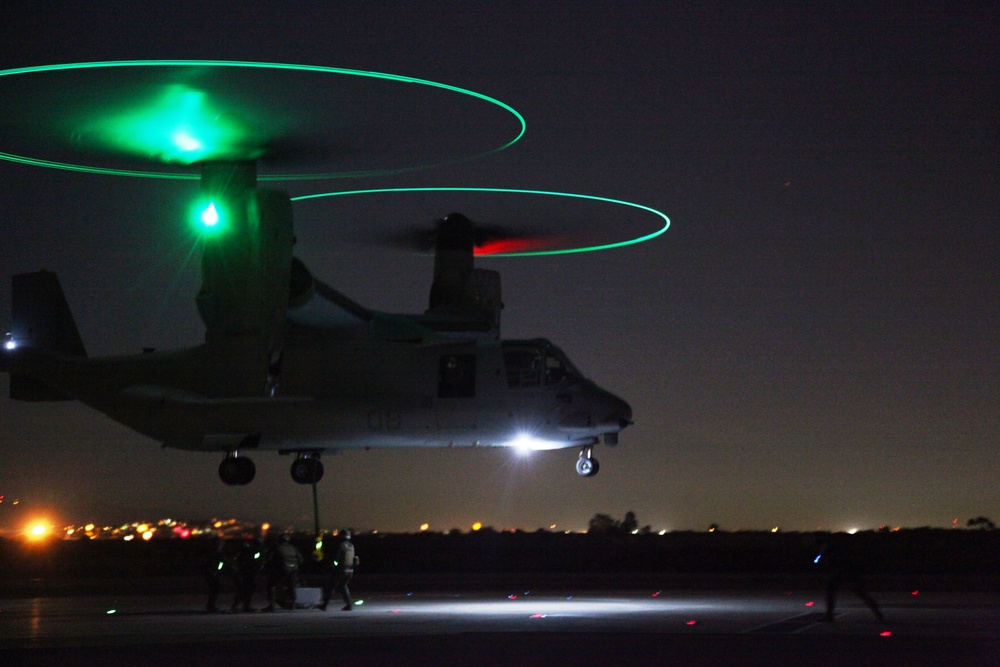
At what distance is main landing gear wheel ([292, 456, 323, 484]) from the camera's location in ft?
111

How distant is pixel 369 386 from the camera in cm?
3169

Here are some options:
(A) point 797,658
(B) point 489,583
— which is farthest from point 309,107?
(B) point 489,583

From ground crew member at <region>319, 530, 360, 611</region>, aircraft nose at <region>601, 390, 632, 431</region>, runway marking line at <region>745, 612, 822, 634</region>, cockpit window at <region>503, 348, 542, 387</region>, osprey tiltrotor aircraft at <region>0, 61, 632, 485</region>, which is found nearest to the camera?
runway marking line at <region>745, 612, 822, 634</region>

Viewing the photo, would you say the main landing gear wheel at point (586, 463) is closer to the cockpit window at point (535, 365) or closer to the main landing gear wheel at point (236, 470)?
the cockpit window at point (535, 365)

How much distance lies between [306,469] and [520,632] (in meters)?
14.1

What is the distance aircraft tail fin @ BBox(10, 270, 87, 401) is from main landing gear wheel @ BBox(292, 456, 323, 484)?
19.2ft

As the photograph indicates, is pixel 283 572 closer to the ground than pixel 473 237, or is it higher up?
closer to the ground

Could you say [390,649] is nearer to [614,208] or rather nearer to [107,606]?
[107,606]

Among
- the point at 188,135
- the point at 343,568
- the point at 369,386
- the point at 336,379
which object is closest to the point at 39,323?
the point at 336,379

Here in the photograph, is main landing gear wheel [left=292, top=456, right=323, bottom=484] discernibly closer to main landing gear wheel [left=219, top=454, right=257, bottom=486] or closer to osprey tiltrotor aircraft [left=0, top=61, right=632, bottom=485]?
osprey tiltrotor aircraft [left=0, top=61, right=632, bottom=485]

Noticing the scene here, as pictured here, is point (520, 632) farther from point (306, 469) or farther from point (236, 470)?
point (306, 469)

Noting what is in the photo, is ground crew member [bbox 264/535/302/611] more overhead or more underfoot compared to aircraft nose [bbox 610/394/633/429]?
more underfoot

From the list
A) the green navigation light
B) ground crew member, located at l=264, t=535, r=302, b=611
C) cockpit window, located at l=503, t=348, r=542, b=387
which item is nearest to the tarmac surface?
ground crew member, located at l=264, t=535, r=302, b=611

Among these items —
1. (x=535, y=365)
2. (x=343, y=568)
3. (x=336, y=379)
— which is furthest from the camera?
(x=535, y=365)
